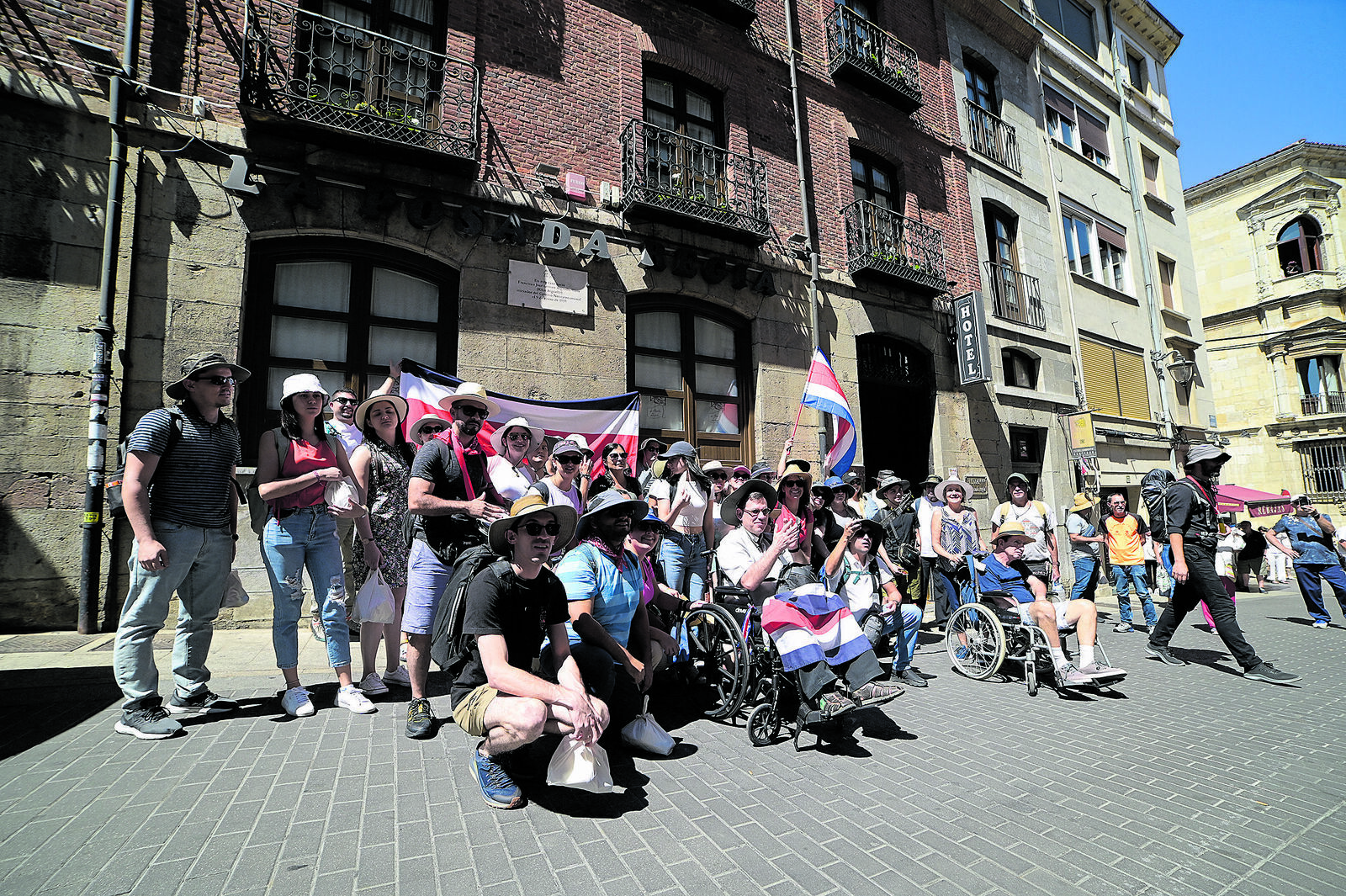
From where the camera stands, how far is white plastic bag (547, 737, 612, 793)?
2648 mm

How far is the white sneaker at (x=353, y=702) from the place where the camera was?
13.3 feet

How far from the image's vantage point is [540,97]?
29.7ft

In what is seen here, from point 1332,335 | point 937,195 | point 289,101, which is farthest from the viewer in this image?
point 1332,335

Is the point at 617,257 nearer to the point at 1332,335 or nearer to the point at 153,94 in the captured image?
the point at 153,94

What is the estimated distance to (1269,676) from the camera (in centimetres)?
542

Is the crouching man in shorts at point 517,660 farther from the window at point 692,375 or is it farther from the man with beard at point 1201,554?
the window at point 692,375

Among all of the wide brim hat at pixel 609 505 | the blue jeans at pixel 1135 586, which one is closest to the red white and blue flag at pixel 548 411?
the wide brim hat at pixel 609 505

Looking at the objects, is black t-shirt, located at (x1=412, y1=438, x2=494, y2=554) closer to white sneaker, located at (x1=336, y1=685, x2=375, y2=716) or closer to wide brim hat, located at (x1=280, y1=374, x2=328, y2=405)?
wide brim hat, located at (x1=280, y1=374, x2=328, y2=405)

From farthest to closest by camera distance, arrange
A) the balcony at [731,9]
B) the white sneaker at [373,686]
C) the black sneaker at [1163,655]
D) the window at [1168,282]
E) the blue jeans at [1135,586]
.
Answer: the window at [1168,282]
the balcony at [731,9]
the blue jeans at [1135,586]
the black sneaker at [1163,655]
the white sneaker at [373,686]

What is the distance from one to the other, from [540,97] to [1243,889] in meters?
10.6

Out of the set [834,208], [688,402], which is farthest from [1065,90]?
[688,402]

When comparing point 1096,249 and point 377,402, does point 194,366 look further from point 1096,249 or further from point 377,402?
point 1096,249

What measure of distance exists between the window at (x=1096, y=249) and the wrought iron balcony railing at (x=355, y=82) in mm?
16225

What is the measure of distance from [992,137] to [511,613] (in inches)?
703
